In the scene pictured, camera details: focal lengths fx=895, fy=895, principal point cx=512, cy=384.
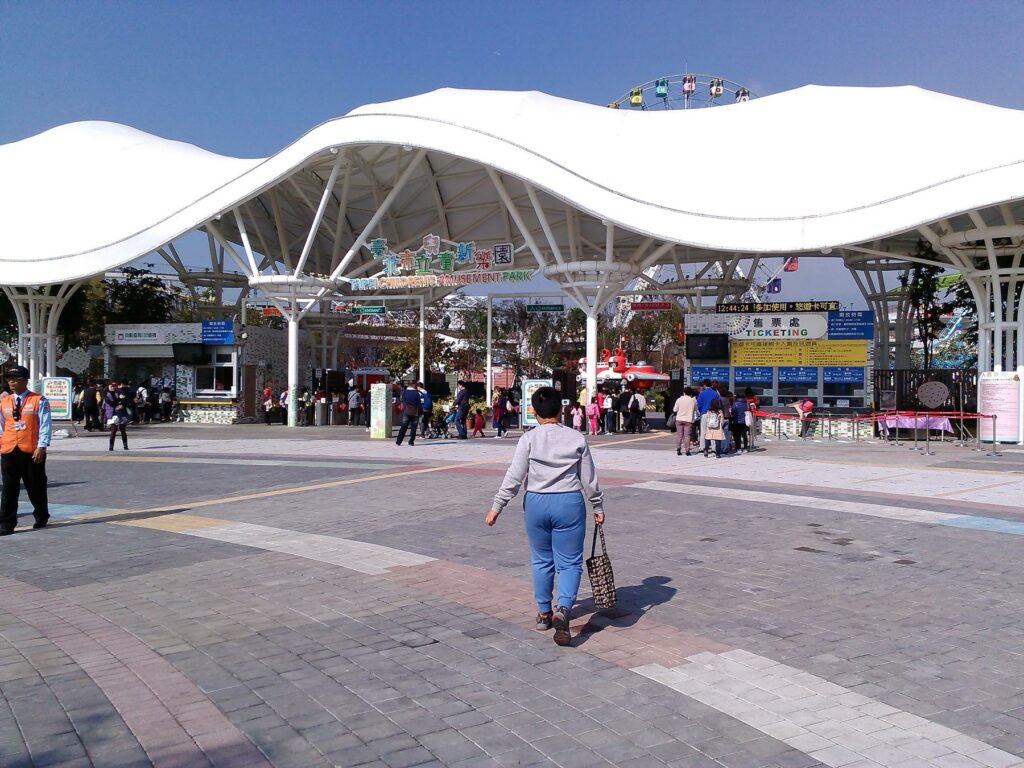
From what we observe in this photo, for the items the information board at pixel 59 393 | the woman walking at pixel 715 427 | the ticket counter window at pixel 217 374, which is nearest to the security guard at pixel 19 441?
the woman walking at pixel 715 427

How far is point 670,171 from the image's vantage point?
1062 inches

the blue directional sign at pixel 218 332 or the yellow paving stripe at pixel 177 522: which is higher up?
the blue directional sign at pixel 218 332

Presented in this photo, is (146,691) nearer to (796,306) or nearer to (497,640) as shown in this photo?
(497,640)

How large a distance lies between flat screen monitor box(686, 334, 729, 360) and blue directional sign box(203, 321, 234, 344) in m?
16.1

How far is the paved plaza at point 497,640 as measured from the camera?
4.19m

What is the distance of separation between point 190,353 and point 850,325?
73.1 feet

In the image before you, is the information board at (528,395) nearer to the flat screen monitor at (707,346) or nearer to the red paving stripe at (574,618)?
the flat screen monitor at (707,346)

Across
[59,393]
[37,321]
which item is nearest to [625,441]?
[59,393]

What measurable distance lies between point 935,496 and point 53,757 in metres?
11.7

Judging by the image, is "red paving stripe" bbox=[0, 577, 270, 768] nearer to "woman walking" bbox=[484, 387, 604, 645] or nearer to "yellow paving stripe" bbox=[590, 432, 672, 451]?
"woman walking" bbox=[484, 387, 604, 645]

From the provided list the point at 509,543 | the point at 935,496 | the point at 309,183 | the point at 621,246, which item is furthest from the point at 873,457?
the point at 309,183

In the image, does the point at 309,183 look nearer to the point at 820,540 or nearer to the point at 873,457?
the point at 873,457

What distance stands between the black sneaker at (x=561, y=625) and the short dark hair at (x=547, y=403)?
1.26 metres

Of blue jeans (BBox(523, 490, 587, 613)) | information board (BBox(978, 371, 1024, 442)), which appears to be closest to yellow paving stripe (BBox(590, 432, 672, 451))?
information board (BBox(978, 371, 1024, 442))
